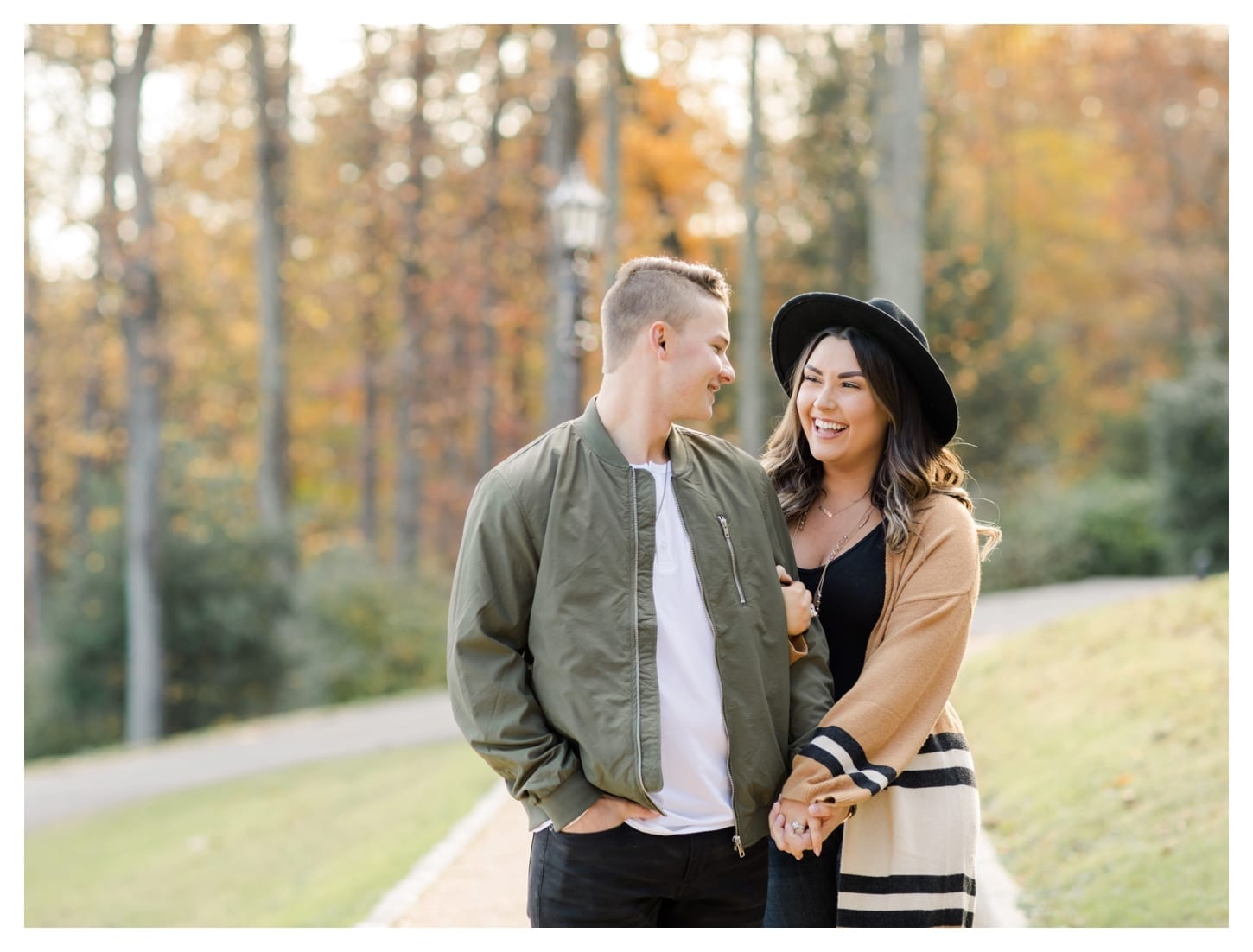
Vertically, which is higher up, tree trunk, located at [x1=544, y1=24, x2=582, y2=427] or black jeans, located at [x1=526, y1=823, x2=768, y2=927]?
tree trunk, located at [x1=544, y1=24, x2=582, y2=427]

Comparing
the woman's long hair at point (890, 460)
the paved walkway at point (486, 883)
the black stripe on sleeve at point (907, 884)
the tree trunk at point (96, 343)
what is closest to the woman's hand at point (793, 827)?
the black stripe on sleeve at point (907, 884)

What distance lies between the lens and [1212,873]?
19.1 feet

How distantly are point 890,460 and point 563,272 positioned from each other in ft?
26.1

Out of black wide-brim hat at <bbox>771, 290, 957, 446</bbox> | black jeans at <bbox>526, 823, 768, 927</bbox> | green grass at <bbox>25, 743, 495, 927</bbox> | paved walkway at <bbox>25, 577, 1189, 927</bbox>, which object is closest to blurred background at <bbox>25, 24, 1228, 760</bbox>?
paved walkway at <bbox>25, 577, 1189, 927</bbox>

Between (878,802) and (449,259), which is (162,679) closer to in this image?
(449,259)

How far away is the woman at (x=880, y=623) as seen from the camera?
131 inches

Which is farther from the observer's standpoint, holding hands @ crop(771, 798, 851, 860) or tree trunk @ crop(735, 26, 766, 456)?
tree trunk @ crop(735, 26, 766, 456)

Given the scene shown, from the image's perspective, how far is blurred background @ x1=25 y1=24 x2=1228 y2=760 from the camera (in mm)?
17547

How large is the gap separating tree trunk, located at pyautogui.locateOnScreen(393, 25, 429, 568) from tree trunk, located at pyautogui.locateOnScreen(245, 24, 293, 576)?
2258 mm

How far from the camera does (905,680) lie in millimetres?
3363

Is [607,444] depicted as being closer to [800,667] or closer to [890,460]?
[800,667]

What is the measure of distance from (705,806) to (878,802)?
59 centimetres

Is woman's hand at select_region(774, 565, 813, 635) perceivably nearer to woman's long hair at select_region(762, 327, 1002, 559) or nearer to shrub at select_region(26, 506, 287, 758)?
woman's long hair at select_region(762, 327, 1002, 559)

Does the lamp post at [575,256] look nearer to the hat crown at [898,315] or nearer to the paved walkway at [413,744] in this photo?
the paved walkway at [413,744]
